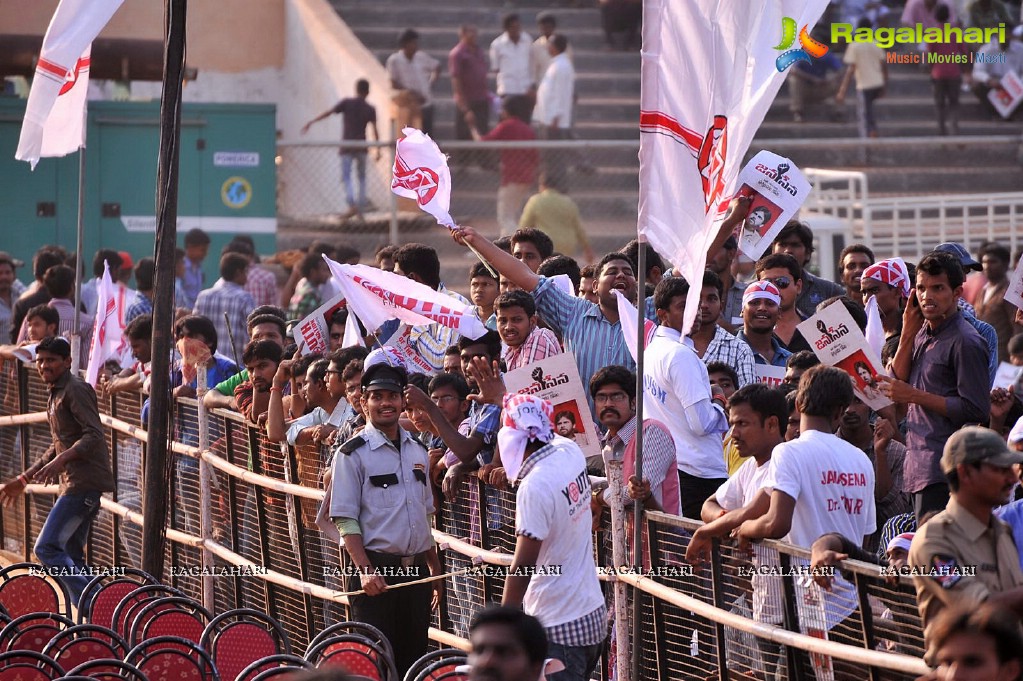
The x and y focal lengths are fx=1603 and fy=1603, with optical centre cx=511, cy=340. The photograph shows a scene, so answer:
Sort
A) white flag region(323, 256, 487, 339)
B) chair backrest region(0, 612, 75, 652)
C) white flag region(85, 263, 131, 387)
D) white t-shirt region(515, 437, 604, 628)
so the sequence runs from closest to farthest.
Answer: white t-shirt region(515, 437, 604, 628) → chair backrest region(0, 612, 75, 652) → white flag region(323, 256, 487, 339) → white flag region(85, 263, 131, 387)

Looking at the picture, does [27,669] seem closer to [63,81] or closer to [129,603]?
[129,603]

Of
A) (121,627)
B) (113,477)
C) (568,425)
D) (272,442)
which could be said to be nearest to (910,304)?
(568,425)

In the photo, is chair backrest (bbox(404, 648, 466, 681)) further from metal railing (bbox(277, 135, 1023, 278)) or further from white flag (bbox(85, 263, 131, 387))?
metal railing (bbox(277, 135, 1023, 278))

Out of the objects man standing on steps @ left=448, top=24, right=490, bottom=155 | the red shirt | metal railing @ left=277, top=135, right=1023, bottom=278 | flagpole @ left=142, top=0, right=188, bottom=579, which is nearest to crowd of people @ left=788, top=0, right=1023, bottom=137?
metal railing @ left=277, top=135, right=1023, bottom=278

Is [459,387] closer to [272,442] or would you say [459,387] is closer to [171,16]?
[272,442]

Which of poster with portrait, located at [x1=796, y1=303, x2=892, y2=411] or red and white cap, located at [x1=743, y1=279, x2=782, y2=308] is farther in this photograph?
red and white cap, located at [x1=743, y1=279, x2=782, y2=308]

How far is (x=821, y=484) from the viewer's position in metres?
6.36

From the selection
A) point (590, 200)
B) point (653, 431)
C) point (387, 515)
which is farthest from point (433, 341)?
point (590, 200)

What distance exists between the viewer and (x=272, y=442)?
371 inches

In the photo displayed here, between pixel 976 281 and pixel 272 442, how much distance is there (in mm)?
7825

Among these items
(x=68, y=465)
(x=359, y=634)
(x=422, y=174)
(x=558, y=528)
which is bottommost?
(x=359, y=634)

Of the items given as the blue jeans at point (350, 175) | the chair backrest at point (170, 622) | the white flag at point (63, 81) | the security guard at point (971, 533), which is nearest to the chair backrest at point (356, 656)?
the chair backrest at point (170, 622)

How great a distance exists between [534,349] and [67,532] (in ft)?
14.4

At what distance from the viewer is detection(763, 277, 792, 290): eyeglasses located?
9.16m
